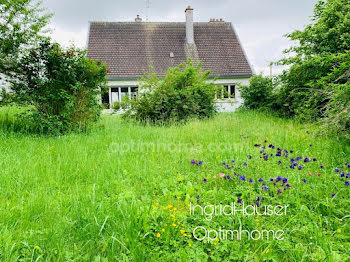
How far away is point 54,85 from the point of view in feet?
19.1

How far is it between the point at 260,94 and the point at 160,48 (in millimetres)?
11405

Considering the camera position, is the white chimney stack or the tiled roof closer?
the tiled roof

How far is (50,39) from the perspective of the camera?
5.77 m

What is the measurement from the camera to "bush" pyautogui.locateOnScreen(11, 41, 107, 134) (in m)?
5.61

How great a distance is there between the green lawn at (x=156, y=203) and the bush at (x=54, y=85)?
1756mm

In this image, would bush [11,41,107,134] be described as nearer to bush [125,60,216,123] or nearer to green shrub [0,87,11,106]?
green shrub [0,87,11,106]

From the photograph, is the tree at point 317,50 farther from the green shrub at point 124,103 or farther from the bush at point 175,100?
the green shrub at point 124,103

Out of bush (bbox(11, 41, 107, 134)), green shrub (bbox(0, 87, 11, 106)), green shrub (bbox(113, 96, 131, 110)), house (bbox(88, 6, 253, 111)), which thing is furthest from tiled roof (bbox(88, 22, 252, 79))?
green shrub (bbox(0, 87, 11, 106))

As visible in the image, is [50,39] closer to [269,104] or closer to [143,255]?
[143,255]

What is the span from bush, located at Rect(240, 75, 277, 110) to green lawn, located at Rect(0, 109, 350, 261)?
609cm

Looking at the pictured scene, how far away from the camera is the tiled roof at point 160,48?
18.1m

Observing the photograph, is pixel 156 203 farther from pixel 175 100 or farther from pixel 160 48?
pixel 160 48

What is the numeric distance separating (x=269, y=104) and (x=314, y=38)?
285cm

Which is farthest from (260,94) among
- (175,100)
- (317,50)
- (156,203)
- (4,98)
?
(156,203)
